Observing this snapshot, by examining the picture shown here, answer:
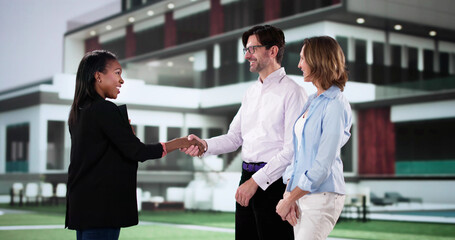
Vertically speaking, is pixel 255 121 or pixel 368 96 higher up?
pixel 368 96

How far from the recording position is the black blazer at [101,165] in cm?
293

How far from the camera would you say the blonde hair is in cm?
289

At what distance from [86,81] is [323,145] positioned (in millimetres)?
1121

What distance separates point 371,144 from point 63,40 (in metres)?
20.2

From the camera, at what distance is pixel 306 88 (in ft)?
67.2

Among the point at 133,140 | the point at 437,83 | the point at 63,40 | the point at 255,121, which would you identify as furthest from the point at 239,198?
the point at 63,40

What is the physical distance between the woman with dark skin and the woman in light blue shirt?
2.33 feet

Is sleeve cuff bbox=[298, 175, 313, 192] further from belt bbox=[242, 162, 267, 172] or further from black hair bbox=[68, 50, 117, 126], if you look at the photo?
black hair bbox=[68, 50, 117, 126]

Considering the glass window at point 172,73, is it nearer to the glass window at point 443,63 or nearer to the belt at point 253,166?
the glass window at point 443,63

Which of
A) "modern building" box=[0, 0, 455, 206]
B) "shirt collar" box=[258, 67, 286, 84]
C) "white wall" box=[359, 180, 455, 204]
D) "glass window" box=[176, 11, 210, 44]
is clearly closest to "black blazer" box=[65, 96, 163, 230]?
"shirt collar" box=[258, 67, 286, 84]

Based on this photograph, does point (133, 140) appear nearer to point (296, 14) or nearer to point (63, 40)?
point (296, 14)

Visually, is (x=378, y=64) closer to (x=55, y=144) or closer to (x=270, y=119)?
(x=55, y=144)

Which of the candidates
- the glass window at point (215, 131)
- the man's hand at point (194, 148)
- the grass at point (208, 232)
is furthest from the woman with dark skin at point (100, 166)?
the glass window at point (215, 131)

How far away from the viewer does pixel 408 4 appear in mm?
23703
